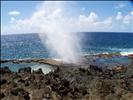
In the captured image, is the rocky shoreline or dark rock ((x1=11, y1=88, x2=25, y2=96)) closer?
the rocky shoreline

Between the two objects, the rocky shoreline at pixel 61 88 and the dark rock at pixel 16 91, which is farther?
the dark rock at pixel 16 91

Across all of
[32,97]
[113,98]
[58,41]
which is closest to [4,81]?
[32,97]

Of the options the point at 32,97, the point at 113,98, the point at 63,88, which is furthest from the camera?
the point at 63,88

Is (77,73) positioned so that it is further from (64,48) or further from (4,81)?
(64,48)

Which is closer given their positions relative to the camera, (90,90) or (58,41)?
(90,90)

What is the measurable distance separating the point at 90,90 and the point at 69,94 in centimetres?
197

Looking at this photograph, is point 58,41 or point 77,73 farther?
point 58,41

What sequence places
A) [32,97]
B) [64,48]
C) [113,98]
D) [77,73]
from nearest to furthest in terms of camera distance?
[113,98]
[32,97]
[77,73]
[64,48]

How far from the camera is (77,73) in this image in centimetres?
3578

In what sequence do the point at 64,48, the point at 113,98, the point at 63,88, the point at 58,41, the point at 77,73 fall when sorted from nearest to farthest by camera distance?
1. the point at 113,98
2. the point at 63,88
3. the point at 77,73
4. the point at 64,48
5. the point at 58,41

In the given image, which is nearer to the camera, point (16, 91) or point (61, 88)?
point (16, 91)

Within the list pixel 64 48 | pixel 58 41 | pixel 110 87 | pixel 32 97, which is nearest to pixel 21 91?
pixel 32 97

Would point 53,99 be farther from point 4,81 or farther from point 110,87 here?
point 4,81

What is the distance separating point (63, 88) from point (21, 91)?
156 inches
